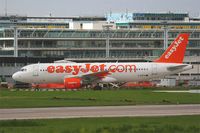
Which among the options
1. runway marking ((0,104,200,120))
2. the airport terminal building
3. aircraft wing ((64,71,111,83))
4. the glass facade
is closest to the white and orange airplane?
aircraft wing ((64,71,111,83))

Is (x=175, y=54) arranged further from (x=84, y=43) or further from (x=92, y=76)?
(x=84, y=43)

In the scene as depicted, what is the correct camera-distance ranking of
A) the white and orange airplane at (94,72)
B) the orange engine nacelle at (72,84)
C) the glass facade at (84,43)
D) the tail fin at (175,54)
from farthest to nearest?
1. the glass facade at (84,43)
2. the tail fin at (175,54)
3. the white and orange airplane at (94,72)
4. the orange engine nacelle at (72,84)

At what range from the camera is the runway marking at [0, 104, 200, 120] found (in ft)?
144

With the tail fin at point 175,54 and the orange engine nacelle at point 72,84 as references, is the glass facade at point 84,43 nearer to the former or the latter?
the tail fin at point 175,54

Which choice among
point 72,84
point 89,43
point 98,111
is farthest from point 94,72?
point 89,43

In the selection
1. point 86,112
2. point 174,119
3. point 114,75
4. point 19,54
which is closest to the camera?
point 174,119

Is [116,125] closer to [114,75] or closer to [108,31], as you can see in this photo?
[114,75]

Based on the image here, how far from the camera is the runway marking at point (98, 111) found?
144 feet

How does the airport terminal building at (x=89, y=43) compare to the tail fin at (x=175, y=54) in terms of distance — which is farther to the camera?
the airport terminal building at (x=89, y=43)

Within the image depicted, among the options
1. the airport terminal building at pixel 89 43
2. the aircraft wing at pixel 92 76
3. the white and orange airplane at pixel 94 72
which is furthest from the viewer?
the airport terminal building at pixel 89 43

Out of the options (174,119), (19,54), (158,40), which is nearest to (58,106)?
(174,119)

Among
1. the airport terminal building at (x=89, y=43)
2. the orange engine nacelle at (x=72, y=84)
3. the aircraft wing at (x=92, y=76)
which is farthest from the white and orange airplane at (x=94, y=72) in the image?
the airport terminal building at (x=89, y=43)

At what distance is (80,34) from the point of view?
574 ft

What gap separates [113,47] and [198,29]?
94.0ft
